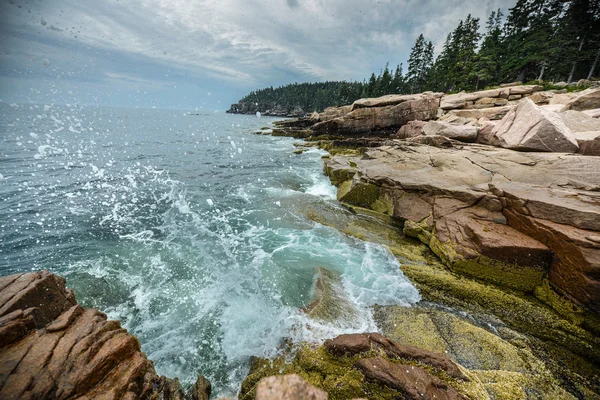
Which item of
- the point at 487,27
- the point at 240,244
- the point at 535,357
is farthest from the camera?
the point at 487,27

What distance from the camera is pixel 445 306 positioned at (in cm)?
782

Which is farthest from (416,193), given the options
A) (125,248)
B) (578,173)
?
(125,248)

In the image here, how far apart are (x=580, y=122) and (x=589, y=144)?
472 cm

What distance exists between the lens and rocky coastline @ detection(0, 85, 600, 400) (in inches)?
156

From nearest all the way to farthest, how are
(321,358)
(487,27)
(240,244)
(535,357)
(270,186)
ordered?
1. (321,358)
2. (535,357)
3. (240,244)
4. (270,186)
5. (487,27)

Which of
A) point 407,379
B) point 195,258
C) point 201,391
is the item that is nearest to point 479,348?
point 407,379

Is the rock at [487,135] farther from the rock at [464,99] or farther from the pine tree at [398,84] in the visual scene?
the pine tree at [398,84]

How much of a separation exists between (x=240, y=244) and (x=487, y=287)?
11.0 metres

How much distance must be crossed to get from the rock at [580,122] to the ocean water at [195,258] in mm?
17174

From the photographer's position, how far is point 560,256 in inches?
292

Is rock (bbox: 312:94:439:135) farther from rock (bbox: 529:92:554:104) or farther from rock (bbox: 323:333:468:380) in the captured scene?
rock (bbox: 323:333:468:380)

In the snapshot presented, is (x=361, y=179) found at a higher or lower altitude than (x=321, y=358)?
higher

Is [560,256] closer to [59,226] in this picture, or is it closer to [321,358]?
[321,358]

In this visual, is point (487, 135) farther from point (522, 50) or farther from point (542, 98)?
point (522, 50)
